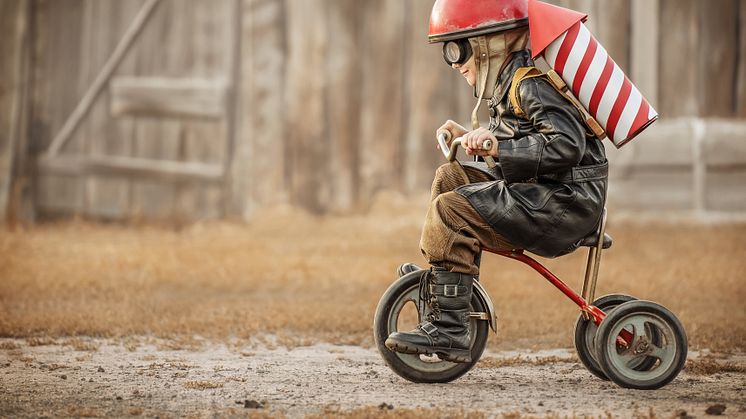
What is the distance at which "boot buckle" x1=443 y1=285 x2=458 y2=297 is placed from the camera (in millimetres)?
3584

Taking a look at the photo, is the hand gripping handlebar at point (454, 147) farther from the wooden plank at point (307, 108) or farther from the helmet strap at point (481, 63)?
the wooden plank at point (307, 108)

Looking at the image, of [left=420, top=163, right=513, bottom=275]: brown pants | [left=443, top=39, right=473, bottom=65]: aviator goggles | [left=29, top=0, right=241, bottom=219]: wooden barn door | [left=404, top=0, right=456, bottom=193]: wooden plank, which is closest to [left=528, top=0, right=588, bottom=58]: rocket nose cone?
[left=443, top=39, right=473, bottom=65]: aviator goggles

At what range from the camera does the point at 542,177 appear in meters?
3.63

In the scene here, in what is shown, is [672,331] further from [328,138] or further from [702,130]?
[328,138]

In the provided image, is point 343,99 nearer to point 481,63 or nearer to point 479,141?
point 481,63

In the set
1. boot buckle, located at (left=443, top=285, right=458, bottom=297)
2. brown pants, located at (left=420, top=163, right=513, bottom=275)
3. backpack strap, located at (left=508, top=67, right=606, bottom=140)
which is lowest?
boot buckle, located at (left=443, top=285, right=458, bottom=297)

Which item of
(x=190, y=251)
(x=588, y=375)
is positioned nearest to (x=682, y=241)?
(x=190, y=251)

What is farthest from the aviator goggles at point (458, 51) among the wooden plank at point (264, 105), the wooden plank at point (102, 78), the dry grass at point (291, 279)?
the wooden plank at point (102, 78)

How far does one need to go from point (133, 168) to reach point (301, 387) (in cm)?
645

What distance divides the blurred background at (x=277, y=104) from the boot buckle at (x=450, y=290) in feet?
16.6

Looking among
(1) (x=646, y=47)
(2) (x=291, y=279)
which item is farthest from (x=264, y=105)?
(1) (x=646, y=47)

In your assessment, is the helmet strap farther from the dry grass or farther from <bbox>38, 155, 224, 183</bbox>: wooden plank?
<bbox>38, 155, 224, 183</bbox>: wooden plank

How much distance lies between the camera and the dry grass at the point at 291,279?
5047mm

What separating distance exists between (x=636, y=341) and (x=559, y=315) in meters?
1.74
